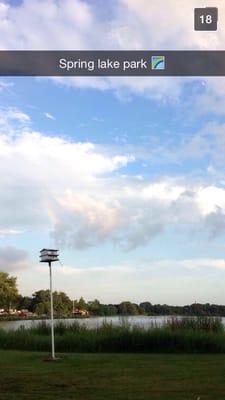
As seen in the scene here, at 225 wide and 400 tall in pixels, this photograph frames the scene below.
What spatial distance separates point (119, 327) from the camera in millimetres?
18359

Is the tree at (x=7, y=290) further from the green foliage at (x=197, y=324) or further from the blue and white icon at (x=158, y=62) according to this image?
the blue and white icon at (x=158, y=62)

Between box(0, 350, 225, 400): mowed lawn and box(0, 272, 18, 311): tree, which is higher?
box(0, 272, 18, 311): tree

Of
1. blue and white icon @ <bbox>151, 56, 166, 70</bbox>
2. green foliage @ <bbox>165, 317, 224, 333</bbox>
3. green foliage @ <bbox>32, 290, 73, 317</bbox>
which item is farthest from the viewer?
green foliage @ <bbox>32, 290, 73, 317</bbox>

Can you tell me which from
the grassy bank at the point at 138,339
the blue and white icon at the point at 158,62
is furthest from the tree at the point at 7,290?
the blue and white icon at the point at 158,62

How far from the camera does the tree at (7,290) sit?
237 ft

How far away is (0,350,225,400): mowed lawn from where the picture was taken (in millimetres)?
8133

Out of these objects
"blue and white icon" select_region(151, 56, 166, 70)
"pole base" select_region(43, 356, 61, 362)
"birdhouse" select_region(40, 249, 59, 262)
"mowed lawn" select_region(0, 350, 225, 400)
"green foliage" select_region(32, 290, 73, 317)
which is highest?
"blue and white icon" select_region(151, 56, 166, 70)

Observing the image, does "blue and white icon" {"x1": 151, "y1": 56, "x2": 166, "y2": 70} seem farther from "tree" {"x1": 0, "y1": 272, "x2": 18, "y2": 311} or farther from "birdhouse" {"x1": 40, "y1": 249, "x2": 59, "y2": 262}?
"tree" {"x1": 0, "y1": 272, "x2": 18, "y2": 311}

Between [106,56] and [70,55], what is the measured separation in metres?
0.51

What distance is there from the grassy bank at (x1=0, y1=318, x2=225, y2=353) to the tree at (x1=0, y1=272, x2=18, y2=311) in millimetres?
54564

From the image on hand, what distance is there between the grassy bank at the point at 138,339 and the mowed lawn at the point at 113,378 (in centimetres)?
292

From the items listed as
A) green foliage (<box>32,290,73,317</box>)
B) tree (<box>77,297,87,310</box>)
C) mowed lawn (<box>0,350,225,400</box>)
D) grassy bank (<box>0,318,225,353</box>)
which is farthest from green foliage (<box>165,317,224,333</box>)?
tree (<box>77,297,87,310</box>)

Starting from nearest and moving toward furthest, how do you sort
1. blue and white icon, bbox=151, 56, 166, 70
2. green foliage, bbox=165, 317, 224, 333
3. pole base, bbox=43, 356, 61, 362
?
blue and white icon, bbox=151, 56, 166, 70 < pole base, bbox=43, 356, 61, 362 < green foliage, bbox=165, 317, 224, 333

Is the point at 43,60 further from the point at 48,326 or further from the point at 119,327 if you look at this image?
the point at 48,326
